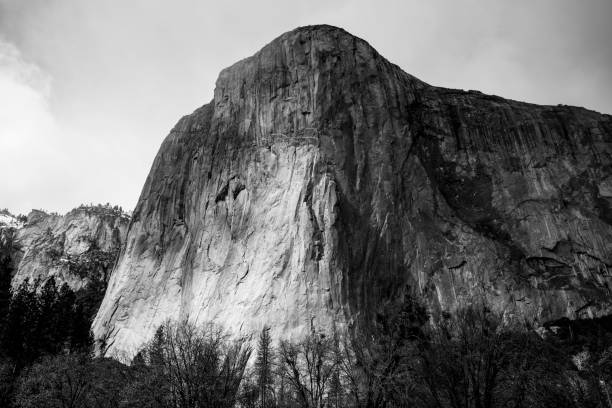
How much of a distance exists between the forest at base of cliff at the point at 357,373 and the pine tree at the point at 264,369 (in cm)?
9

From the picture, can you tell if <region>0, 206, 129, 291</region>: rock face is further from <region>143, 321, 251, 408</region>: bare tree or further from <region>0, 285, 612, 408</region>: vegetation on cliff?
<region>143, 321, 251, 408</region>: bare tree

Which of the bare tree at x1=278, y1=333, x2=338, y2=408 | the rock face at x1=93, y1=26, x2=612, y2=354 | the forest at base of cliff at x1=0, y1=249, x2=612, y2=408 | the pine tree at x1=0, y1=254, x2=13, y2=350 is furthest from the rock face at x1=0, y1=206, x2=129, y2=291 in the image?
the bare tree at x1=278, y1=333, x2=338, y2=408

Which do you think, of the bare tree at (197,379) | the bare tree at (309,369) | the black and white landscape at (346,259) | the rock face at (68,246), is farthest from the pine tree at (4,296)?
the rock face at (68,246)

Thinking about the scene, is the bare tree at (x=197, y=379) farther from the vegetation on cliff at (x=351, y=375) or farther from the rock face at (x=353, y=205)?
the rock face at (x=353, y=205)

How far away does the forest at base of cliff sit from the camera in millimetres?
25844

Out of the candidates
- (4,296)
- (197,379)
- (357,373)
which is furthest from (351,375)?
(4,296)

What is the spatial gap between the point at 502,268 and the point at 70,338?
4711 centimetres

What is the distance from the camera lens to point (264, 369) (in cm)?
3162

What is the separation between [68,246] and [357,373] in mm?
111685

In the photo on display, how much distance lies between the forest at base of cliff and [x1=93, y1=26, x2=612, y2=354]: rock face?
11.8 feet

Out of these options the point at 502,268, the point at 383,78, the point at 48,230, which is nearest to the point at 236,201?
the point at 383,78

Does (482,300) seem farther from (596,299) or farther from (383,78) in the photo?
(383,78)

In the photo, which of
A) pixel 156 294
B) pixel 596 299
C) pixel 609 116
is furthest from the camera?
pixel 609 116

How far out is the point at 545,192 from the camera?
55250mm
